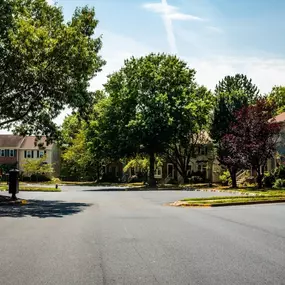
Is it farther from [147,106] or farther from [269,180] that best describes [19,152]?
[269,180]

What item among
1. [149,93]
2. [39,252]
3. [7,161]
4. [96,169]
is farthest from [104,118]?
[39,252]

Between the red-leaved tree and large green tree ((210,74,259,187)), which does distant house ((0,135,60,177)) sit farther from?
the red-leaved tree

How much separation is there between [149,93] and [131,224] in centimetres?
4175

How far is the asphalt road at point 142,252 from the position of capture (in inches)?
282

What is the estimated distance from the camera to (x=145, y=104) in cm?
5362

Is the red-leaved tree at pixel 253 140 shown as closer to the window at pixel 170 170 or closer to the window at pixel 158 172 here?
the window at pixel 170 170

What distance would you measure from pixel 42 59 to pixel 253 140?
2399 centimetres

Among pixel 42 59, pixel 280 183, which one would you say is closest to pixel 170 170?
pixel 280 183

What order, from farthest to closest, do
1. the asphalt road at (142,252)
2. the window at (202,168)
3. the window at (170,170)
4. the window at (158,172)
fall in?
the window at (158,172)
the window at (170,170)
the window at (202,168)
the asphalt road at (142,252)

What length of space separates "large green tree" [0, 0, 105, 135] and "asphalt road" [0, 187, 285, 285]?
1194 cm

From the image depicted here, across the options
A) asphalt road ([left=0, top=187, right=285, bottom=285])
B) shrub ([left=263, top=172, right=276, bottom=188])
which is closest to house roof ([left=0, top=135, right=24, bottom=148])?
shrub ([left=263, top=172, right=276, bottom=188])

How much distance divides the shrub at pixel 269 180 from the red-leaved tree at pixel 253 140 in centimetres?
193

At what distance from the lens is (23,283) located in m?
6.81

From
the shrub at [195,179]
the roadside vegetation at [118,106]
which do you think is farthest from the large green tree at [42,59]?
the shrub at [195,179]
